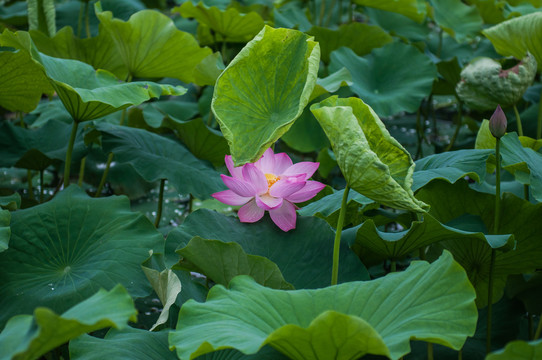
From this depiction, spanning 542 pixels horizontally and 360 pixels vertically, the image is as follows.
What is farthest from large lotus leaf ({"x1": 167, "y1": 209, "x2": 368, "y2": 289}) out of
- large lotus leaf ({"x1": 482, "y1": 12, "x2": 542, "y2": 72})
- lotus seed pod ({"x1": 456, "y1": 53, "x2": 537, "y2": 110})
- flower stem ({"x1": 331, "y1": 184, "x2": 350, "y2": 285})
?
large lotus leaf ({"x1": 482, "y1": 12, "x2": 542, "y2": 72})

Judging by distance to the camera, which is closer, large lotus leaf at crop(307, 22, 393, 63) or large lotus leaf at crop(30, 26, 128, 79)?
large lotus leaf at crop(30, 26, 128, 79)

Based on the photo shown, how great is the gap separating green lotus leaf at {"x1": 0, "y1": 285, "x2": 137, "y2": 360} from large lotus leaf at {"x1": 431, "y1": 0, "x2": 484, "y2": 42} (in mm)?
1933

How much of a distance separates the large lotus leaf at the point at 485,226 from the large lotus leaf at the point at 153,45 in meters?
0.72

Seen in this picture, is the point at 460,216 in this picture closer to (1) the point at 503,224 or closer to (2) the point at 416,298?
(1) the point at 503,224

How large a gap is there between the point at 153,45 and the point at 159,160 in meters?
0.32

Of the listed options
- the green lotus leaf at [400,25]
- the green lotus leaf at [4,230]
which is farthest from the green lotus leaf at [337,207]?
the green lotus leaf at [400,25]

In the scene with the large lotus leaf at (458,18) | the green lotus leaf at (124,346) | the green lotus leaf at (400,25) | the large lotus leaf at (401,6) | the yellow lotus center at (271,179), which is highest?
the yellow lotus center at (271,179)

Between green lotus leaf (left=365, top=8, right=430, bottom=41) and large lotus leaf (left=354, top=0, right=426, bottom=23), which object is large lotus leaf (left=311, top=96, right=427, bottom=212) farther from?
green lotus leaf (left=365, top=8, right=430, bottom=41)

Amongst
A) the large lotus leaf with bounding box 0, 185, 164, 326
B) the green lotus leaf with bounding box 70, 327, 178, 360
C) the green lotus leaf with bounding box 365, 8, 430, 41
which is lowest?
the green lotus leaf with bounding box 365, 8, 430, 41

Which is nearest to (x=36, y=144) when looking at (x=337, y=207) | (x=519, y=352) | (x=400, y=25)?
(x=337, y=207)

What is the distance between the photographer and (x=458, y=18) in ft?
7.66

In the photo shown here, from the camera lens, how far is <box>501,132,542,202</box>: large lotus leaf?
0.99m

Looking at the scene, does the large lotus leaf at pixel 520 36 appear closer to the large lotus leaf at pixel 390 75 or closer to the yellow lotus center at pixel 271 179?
the large lotus leaf at pixel 390 75

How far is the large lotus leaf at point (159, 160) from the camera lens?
130 cm
